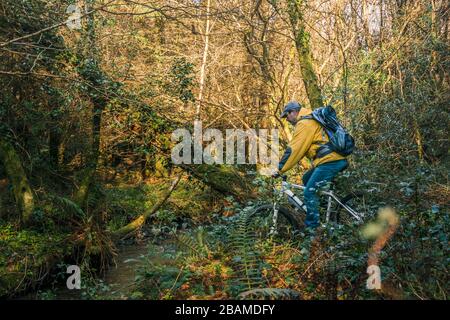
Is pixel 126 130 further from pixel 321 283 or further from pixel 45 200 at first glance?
pixel 321 283

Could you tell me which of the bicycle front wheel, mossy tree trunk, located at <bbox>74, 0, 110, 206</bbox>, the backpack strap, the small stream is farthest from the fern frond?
mossy tree trunk, located at <bbox>74, 0, 110, 206</bbox>

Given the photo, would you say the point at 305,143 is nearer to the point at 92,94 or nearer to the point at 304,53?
the point at 304,53

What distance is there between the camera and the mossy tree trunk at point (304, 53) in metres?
9.60

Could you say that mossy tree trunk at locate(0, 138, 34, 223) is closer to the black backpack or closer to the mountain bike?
the mountain bike

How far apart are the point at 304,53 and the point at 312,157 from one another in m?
3.78

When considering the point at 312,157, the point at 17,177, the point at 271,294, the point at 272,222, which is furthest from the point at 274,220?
the point at 17,177

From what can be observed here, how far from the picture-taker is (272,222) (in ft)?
22.3

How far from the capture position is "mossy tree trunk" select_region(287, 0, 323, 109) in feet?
31.5

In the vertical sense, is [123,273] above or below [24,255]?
below

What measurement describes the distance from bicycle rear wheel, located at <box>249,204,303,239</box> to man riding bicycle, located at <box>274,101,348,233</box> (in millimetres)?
334

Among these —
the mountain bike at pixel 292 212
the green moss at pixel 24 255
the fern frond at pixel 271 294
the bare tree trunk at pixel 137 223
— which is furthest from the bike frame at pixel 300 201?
the bare tree trunk at pixel 137 223

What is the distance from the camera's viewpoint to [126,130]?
995 centimetres
